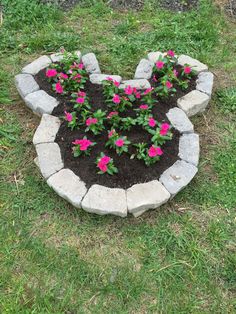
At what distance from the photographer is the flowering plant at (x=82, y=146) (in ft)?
9.70

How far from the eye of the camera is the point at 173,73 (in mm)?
3555

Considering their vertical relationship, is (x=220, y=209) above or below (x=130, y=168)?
below

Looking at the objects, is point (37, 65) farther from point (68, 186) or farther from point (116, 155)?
point (68, 186)

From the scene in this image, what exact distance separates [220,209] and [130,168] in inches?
29.2

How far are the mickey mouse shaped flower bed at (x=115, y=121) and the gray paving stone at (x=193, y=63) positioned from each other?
0.10m

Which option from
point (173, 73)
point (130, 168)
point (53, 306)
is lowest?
point (53, 306)

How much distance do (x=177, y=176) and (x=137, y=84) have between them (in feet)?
3.41

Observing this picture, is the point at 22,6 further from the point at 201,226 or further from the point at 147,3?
the point at 201,226

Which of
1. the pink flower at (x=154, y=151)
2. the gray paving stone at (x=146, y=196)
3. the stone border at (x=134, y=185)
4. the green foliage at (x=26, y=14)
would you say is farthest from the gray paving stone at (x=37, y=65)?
the gray paving stone at (x=146, y=196)

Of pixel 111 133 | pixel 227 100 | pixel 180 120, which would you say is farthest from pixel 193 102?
pixel 111 133

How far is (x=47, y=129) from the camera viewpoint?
3215 millimetres

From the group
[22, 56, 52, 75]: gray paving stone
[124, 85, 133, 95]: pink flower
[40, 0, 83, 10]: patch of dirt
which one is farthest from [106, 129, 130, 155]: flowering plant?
[40, 0, 83, 10]: patch of dirt

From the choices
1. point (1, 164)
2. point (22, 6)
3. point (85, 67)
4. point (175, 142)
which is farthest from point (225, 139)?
point (22, 6)

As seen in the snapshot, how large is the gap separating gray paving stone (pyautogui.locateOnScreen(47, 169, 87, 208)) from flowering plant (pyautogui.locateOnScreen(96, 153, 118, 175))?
177 millimetres
